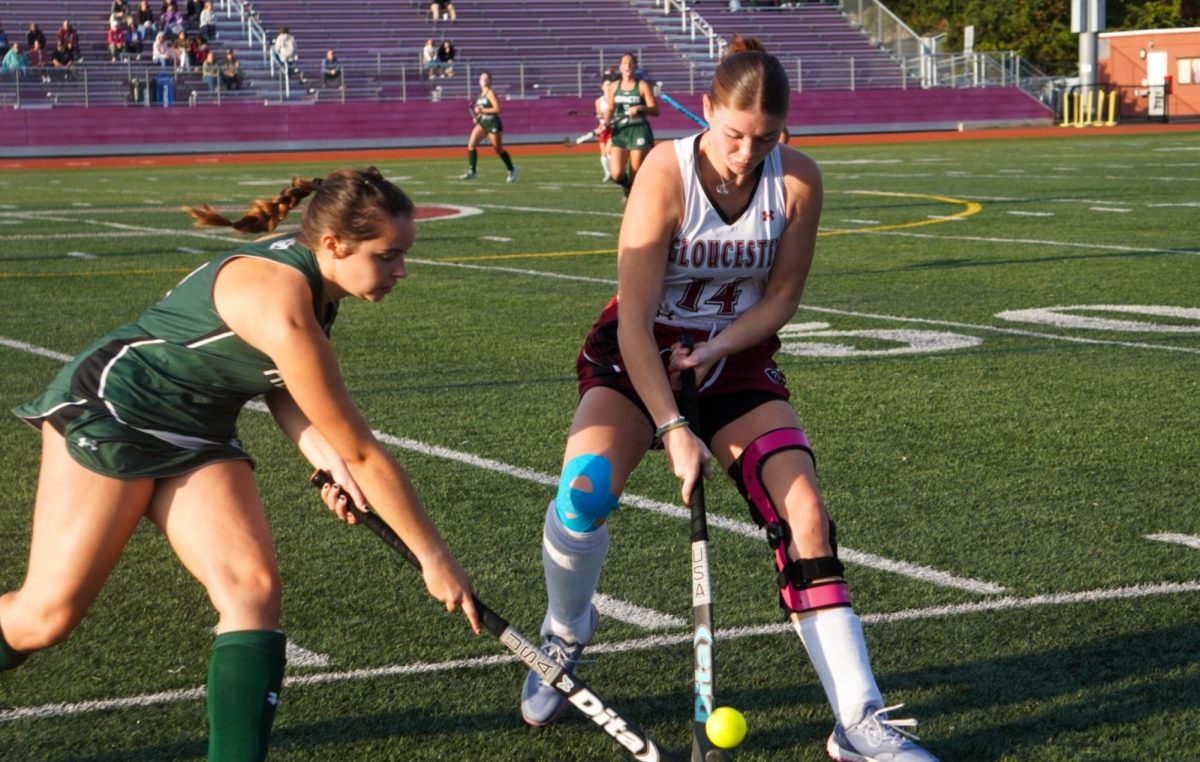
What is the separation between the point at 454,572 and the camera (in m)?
3.73

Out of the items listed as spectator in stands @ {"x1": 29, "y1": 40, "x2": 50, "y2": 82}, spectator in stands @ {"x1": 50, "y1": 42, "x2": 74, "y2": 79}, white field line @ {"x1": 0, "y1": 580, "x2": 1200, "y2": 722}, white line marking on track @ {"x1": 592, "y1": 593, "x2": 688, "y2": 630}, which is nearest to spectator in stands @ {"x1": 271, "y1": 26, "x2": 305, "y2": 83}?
spectator in stands @ {"x1": 50, "y1": 42, "x2": 74, "y2": 79}

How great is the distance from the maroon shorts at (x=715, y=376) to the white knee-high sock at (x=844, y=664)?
0.64 meters

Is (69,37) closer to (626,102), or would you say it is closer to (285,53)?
(285,53)

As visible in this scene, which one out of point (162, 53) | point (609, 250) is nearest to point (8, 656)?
point (609, 250)

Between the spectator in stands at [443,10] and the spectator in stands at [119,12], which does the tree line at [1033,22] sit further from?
the spectator in stands at [119,12]

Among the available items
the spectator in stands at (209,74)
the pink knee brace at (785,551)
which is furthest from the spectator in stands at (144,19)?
the pink knee brace at (785,551)

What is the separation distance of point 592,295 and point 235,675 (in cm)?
946

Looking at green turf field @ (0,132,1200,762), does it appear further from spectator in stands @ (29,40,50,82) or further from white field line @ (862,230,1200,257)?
spectator in stands @ (29,40,50,82)

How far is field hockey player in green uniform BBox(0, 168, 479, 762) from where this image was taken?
365 centimetres

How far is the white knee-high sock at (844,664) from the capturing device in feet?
13.5

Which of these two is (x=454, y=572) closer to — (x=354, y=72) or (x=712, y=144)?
(x=712, y=144)

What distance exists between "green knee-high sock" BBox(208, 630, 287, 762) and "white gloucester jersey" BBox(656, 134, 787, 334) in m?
1.55

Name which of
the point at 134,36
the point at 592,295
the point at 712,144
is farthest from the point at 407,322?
the point at 134,36

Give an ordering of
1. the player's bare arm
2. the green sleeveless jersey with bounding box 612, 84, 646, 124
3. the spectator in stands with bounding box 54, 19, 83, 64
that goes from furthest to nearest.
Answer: the spectator in stands with bounding box 54, 19, 83, 64 → the green sleeveless jersey with bounding box 612, 84, 646, 124 → the player's bare arm
